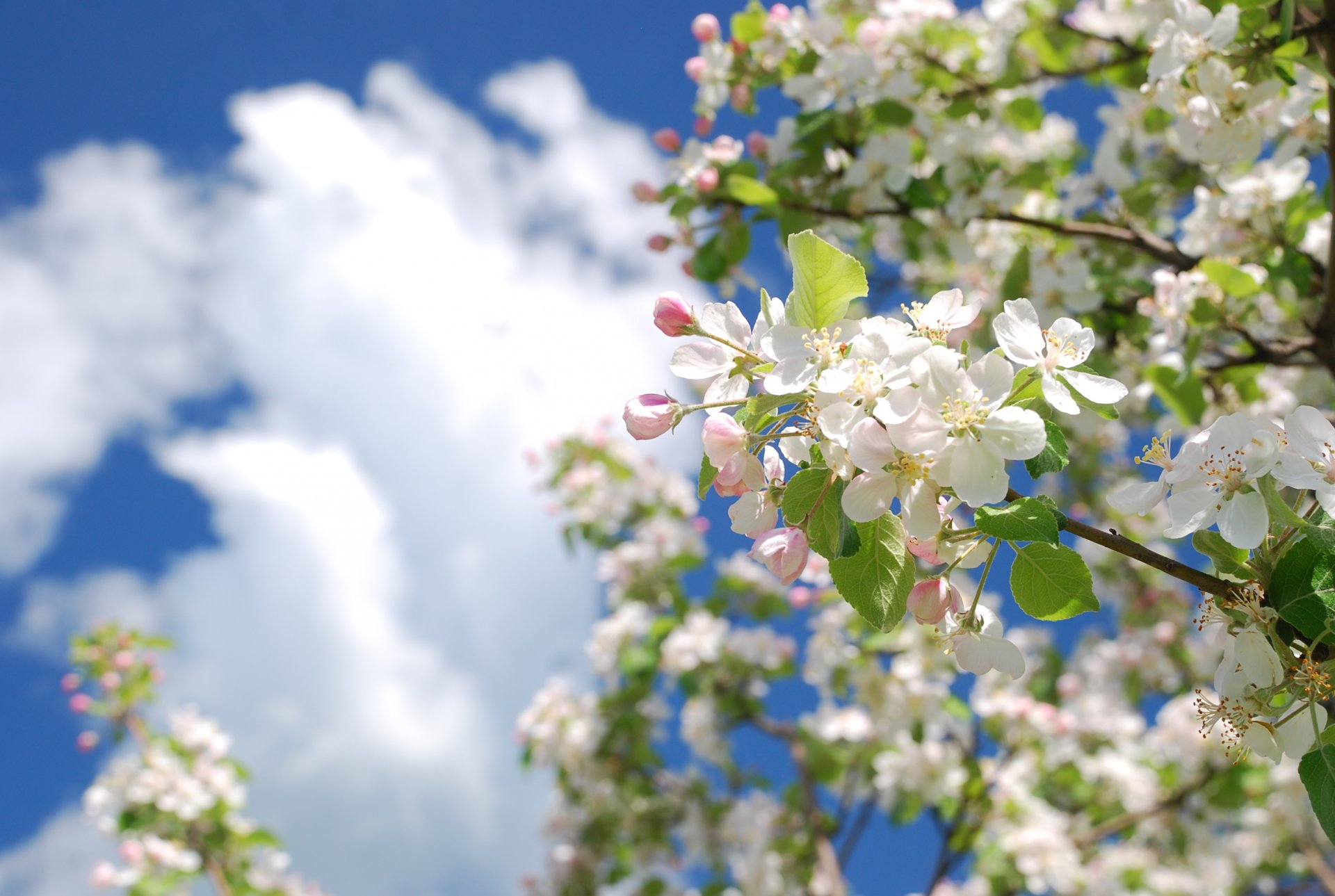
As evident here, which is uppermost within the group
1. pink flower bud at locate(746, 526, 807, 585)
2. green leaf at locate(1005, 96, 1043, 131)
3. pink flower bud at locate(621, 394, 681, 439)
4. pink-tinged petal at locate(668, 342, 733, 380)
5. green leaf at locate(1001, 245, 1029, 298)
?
green leaf at locate(1005, 96, 1043, 131)

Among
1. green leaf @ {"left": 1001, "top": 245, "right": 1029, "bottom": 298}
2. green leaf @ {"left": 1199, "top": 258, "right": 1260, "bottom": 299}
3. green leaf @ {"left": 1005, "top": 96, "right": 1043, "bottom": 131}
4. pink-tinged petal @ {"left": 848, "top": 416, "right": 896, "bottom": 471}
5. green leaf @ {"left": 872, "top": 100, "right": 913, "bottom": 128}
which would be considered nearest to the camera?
pink-tinged petal @ {"left": 848, "top": 416, "right": 896, "bottom": 471}

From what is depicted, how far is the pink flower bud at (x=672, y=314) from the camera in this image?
43.9 inches

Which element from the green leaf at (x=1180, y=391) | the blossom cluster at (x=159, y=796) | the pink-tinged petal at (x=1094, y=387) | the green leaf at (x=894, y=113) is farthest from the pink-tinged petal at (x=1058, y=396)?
the blossom cluster at (x=159, y=796)

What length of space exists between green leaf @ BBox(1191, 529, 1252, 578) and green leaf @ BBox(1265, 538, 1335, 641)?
6cm

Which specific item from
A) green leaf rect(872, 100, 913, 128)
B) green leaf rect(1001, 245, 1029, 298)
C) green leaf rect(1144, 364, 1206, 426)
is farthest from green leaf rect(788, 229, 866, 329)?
green leaf rect(1001, 245, 1029, 298)

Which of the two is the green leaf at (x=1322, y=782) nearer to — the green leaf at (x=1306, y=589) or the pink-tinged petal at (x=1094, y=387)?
the green leaf at (x=1306, y=589)

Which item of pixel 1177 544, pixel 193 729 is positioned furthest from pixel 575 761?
pixel 1177 544

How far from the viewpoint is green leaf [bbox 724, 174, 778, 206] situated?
2.45 m

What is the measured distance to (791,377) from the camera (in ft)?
3.34

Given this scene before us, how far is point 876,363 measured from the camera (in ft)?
3.29

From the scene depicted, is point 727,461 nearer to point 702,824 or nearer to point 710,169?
point 710,169

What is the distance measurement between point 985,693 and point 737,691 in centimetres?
121

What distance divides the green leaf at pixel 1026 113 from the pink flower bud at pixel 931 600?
98.2 inches

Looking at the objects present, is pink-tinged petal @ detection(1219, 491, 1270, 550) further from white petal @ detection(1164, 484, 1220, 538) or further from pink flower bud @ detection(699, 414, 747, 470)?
pink flower bud @ detection(699, 414, 747, 470)
